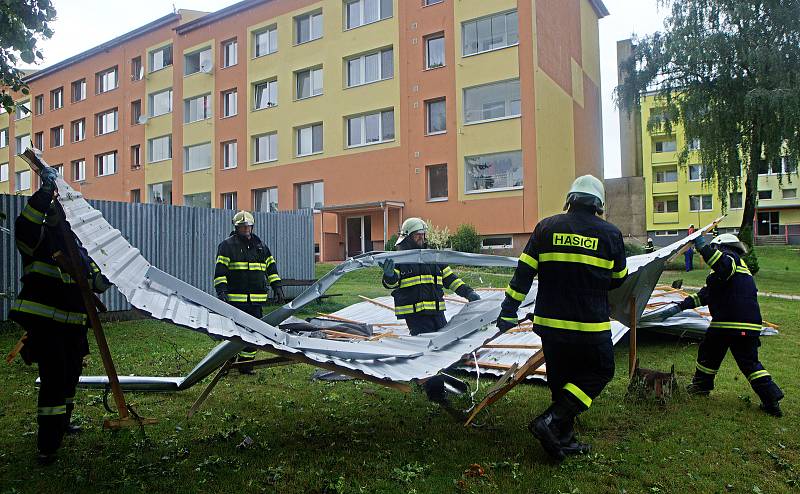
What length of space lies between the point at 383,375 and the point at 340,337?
405 cm

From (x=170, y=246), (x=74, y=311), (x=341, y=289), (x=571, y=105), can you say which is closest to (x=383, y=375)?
(x=74, y=311)

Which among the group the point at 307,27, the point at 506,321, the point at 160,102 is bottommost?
the point at 506,321

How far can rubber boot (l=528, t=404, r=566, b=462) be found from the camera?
11.8 feet

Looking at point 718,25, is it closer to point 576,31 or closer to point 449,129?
point 576,31

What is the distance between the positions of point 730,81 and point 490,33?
8.41 metres

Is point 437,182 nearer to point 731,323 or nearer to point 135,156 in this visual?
point 731,323

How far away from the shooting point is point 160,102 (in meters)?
31.2

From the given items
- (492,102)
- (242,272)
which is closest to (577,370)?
(242,272)

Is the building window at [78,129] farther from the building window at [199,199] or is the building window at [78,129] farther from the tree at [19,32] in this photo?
A: the tree at [19,32]

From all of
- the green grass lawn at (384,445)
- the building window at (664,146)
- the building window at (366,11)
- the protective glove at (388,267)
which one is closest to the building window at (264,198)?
the building window at (366,11)

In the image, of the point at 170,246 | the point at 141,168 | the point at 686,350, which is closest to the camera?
the point at 686,350

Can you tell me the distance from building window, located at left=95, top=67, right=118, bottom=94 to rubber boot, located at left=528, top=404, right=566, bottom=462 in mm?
36401

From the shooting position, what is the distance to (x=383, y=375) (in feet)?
11.5

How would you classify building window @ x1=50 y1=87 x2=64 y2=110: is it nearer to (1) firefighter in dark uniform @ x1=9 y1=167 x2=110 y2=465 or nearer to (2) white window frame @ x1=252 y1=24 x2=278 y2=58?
(2) white window frame @ x1=252 y1=24 x2=278 y2=58
